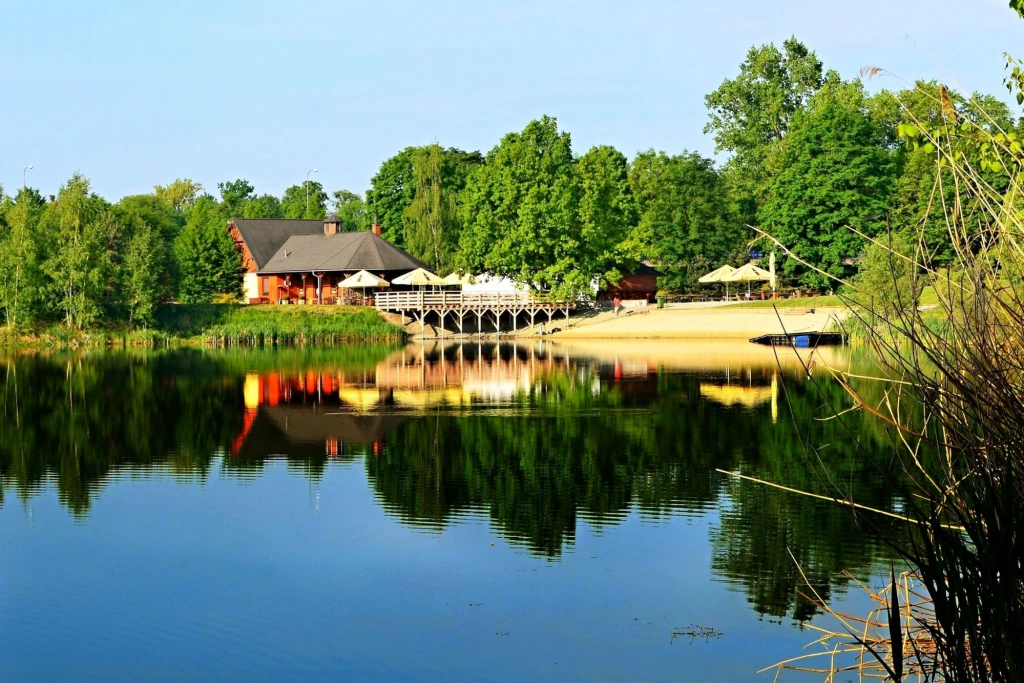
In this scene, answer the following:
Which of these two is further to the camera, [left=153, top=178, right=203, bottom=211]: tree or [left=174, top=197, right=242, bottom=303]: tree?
[left=153, top=178, right=203, bottom=211]: tree

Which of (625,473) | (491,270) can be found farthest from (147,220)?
(625,473)

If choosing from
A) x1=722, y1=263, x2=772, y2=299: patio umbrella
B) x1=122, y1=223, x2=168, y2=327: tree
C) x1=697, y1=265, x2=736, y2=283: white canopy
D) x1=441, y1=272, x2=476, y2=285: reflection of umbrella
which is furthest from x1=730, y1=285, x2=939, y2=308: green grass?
x1=122, y1=223, x2=168, y2=327: tree

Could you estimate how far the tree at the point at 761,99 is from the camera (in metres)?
75.5

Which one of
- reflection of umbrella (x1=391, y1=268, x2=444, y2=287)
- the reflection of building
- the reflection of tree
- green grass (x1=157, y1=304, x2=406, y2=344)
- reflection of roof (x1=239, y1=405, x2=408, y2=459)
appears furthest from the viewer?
reflection of umbrella (x1=391, y1=268, x2=444, y2=287)

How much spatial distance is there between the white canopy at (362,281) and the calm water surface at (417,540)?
37795 mm

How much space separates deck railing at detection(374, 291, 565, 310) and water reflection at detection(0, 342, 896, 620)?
23335 millimetres

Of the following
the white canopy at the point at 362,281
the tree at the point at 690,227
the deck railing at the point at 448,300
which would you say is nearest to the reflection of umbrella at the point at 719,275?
the tree at the point at 690,227

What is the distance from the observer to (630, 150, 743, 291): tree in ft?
215

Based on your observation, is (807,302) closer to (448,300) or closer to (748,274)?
(748,274)

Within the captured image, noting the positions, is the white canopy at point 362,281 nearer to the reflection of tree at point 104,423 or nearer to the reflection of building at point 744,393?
the reflection of tree at point 104,423

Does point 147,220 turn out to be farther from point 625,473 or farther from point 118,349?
point 625,473

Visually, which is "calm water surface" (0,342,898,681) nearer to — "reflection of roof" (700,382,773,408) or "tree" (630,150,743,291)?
"reflection of roof" (700,382,773,408)

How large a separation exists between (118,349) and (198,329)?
5.99m

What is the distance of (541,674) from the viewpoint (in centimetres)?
887
